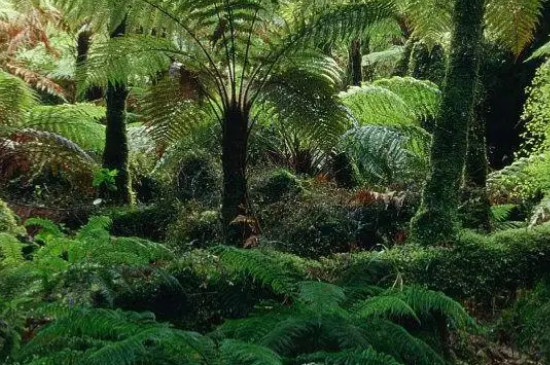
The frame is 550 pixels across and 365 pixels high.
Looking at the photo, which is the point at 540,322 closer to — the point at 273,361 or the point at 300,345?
the point at 300,345

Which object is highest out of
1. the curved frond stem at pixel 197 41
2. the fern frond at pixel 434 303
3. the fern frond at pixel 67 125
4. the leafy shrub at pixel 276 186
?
the curved frond stem at pixel 197 41

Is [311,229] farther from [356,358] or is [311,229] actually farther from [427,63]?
[427,63]

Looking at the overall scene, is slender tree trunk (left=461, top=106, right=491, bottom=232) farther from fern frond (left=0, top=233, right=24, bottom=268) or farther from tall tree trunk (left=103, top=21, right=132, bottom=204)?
tall tree trunk (left=103, top=21, right=132, bottom=204)

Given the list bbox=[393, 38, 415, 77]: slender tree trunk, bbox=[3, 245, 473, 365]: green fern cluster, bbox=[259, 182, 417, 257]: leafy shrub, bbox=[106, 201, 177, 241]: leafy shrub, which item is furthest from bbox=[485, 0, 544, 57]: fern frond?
bbox=[393, 38, 415, 77]: slender tree trunk

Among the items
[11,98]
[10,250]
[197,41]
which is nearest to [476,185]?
[197,41]

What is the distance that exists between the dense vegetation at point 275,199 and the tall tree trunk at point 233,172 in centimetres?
1

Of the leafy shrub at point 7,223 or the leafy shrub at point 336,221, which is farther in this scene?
the leafy shrub at point 336,221

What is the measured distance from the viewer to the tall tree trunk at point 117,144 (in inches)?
217

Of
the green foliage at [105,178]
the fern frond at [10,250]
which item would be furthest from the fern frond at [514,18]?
the fern frond at [10,250]

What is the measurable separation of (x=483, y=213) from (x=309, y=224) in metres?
1.18

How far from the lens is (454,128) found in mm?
3654

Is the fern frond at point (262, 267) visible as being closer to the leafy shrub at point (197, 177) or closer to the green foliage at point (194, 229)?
the green foliage at point (194, 229)

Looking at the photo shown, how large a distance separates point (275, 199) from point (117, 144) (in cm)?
147

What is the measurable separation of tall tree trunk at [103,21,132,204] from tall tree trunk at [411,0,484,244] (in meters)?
2.88
